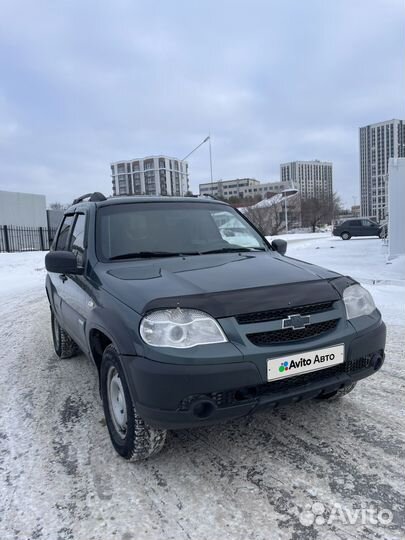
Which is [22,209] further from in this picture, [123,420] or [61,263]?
[123,420]

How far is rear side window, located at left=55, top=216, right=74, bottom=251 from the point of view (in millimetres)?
4593

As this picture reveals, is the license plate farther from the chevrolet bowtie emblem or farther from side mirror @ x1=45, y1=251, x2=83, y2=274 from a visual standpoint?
side mirror @ x1=45, y1=251, x2=83, y2=274

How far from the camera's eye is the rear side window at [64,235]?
4593mm

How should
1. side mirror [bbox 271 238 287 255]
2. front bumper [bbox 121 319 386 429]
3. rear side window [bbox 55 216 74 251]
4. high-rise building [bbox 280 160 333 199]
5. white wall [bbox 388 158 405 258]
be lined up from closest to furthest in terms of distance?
1. front bumper [bbox 121 319 386 429]
2. side mirror [bbox 271 238 287 255]
3. rear side window [bbox 55 216 74 251]
4. white wall [bbox 388 158 405 258]
5. high-rise building [bbox 280 160 333 199]

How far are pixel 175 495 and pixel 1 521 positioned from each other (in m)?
0.93

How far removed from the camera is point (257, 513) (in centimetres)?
221

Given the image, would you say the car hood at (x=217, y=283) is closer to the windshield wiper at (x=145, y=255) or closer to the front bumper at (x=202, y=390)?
the windshield wiper at (x=145, y=255)

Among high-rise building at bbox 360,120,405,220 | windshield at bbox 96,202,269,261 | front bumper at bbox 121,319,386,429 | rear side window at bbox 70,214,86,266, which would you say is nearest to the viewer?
front bumper at bbox 121,319,386,429

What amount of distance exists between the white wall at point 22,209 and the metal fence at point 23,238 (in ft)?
2.30

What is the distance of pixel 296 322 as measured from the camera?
2529 mm

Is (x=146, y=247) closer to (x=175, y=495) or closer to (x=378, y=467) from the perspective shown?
(x=175, y=495)

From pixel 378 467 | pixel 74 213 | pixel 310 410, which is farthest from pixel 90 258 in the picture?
pixel 378 467

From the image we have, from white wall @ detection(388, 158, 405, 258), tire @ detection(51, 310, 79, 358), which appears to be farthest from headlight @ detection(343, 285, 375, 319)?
white wall @ detection(388, 158, 405, 258)

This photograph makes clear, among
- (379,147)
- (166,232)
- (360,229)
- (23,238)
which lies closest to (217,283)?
(166,232)
